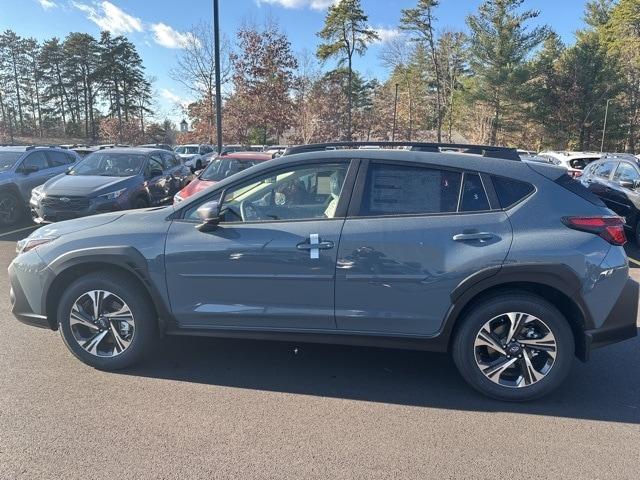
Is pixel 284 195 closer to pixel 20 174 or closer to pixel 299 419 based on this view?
pixel 299 419

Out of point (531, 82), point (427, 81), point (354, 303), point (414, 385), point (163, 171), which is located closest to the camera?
point (354, 303)

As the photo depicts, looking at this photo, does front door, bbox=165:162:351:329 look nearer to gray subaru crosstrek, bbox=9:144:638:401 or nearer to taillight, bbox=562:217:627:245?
gray subaru crosstrek, bbox=9:144:638:401

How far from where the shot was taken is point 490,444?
2850mm

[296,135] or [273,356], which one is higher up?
[296,135]

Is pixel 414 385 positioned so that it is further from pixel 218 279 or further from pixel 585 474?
pixel 218 279

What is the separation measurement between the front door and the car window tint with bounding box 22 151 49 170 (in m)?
9.02

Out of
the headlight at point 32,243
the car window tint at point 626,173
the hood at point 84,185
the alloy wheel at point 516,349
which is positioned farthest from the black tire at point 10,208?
the car window tint at point 626,173

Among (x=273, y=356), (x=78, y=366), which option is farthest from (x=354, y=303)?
(x=78, y=366)

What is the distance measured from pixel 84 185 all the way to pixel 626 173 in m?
10.3

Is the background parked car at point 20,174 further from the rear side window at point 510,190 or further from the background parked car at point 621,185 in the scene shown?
the background parked car at point 621,185

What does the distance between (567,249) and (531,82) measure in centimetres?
3980

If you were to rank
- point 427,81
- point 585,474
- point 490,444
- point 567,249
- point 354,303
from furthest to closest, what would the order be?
point 427,81, point 354,303, point 567,249, point 490,444, point 585,474

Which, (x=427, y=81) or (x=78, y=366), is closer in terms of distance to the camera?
(x=78, y=366)

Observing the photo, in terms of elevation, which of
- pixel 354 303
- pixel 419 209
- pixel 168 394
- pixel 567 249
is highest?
pixel 419 209
